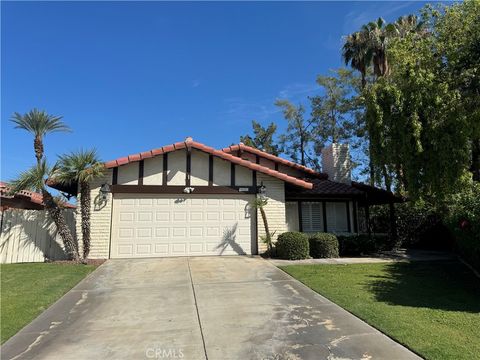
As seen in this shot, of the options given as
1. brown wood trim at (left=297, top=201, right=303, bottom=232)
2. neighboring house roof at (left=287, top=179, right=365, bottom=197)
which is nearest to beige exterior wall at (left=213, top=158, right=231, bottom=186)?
neighboring house roof at (left=287, top=179, right=365, bottom=197)

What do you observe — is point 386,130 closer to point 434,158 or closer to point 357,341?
point 434,158

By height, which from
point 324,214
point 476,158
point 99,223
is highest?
point 476,158

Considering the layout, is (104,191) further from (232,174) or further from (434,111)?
(434,111)

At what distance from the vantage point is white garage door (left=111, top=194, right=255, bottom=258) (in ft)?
43.5

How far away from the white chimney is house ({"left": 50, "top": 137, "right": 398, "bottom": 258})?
4.47 metres

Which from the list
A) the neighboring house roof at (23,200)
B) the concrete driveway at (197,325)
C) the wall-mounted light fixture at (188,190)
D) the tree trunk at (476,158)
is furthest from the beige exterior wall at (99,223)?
the tree trunk at (476,158)

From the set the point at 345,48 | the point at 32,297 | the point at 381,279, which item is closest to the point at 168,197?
the point at 32,297

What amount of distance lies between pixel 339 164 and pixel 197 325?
563 inches

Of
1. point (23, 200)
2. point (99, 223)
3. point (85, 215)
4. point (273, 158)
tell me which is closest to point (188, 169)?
point (99, 223)

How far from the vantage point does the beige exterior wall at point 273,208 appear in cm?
1409

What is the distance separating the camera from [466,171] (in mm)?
13531

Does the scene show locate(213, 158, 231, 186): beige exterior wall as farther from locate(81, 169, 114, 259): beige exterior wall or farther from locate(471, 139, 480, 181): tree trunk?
locate(471, 139, 480, 181): tree trunk

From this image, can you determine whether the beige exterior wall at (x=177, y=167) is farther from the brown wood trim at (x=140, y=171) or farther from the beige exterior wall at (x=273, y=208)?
the beige exterior wall at (x=273, y=208)

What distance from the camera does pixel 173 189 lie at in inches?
539
